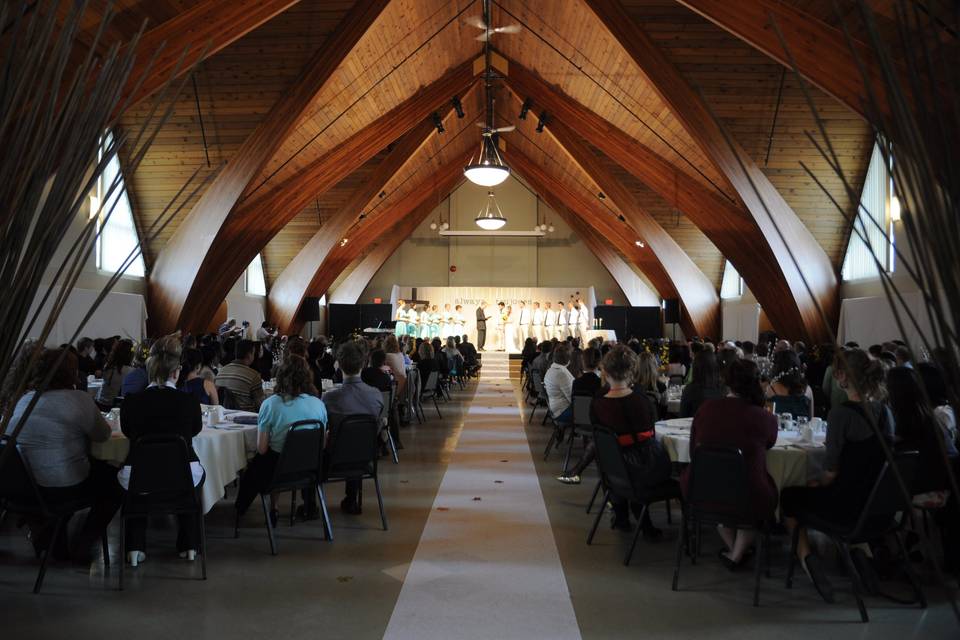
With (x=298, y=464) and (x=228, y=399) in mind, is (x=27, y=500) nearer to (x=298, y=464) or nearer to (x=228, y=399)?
(x=298, y=464)

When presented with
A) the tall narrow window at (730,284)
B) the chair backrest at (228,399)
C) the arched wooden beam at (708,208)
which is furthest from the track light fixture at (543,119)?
the chair backrest at (228,399)

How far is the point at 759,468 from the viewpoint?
12.5 ft

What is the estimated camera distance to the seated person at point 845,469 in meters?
3.59

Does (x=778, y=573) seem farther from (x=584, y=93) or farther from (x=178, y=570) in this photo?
(x=584, y=93)

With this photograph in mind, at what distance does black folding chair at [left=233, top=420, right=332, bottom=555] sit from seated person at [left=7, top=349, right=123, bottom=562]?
0.84 metres

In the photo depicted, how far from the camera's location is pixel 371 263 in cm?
2352

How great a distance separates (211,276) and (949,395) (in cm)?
1311

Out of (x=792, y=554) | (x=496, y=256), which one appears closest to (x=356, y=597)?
Result: (x=792, y=554)

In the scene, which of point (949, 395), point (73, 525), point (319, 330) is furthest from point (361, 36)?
point (319, 330)

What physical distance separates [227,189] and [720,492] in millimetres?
8909

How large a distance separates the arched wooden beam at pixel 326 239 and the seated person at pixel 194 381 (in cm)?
1080

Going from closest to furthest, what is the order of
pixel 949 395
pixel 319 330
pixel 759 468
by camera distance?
pixel 949 395, pixel 759 468, pixel 319 330

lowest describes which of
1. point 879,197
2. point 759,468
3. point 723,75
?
point 759,468

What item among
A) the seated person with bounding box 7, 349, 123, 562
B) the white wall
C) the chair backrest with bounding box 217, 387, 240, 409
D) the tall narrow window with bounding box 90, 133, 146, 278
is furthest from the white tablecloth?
the seated person with bounding box 7, 349, 123, 562
